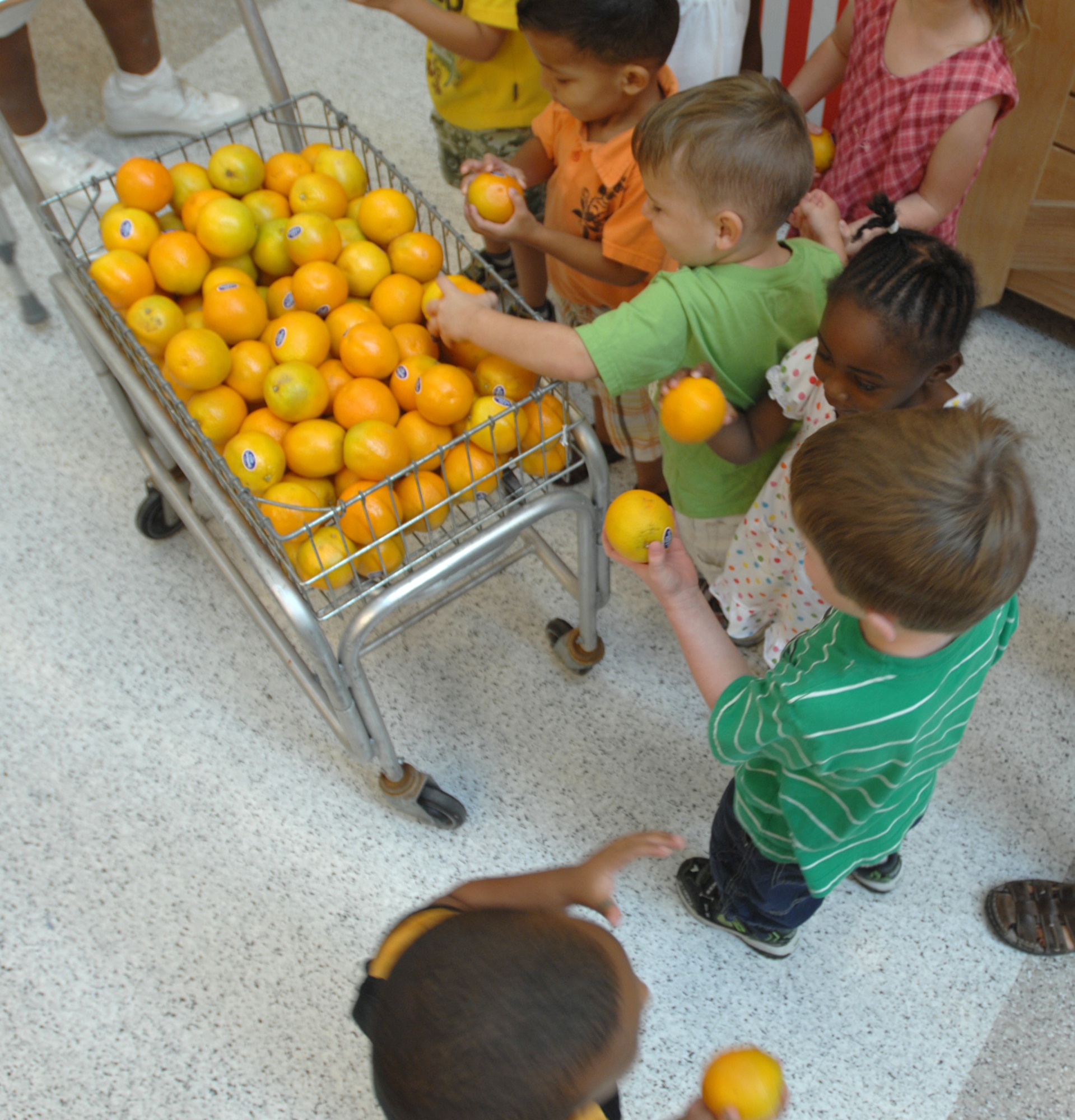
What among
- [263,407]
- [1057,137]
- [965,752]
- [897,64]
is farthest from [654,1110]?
[1057,137]

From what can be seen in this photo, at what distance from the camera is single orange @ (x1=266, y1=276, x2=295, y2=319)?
1273 millimetres

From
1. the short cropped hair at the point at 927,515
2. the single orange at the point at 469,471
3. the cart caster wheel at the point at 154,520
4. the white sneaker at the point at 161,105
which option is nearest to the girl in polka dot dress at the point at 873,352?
the short cropped hair at the point at 927,515

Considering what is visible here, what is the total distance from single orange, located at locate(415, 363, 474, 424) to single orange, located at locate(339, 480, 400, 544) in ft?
0.37

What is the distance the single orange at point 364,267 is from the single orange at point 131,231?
0.27 meters

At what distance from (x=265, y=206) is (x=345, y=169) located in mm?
136

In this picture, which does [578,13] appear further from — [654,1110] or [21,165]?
[654,1110]

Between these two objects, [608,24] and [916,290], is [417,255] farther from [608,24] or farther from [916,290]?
[916,290]

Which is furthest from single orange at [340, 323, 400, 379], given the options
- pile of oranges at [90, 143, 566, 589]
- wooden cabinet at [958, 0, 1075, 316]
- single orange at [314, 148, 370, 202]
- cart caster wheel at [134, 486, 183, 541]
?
wooden cabinet at [958, 0, 1075, 316]

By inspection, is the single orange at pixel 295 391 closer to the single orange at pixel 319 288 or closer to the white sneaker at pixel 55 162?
the single orange at pixel 319 288

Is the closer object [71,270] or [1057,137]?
[71,270]

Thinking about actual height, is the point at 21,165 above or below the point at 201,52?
above

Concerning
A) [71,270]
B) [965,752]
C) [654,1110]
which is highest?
[71,270]

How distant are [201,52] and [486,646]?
98.1 inches

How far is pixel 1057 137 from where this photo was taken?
6.13ft
